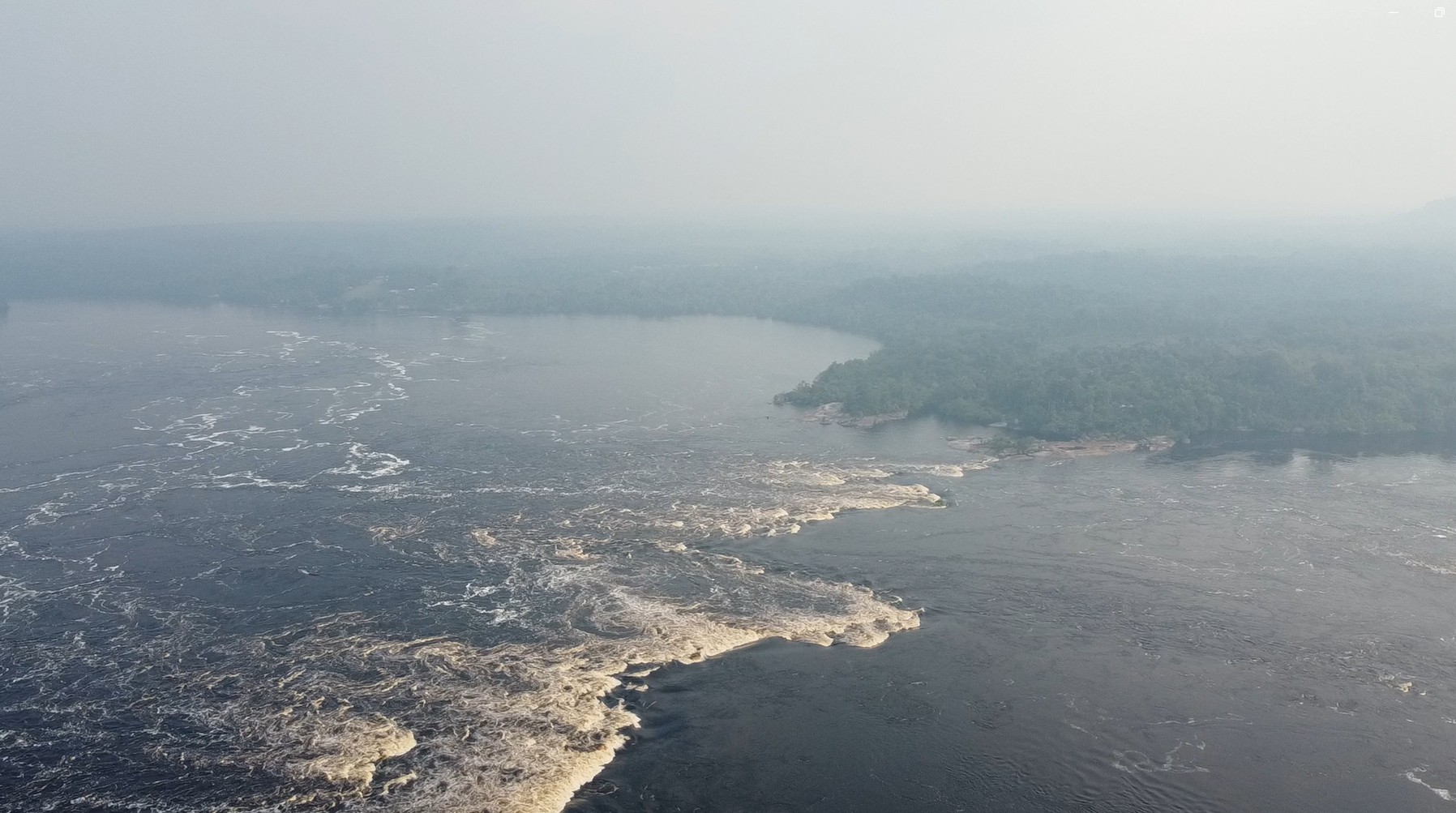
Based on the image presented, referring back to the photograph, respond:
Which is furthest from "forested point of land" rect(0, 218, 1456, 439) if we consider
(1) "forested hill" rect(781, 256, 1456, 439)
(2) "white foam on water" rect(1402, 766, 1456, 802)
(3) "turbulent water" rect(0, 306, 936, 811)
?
(2) "white foam on water" rect(1402, 766, 1456, 802)

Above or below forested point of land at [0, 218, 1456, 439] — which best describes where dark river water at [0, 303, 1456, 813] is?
below

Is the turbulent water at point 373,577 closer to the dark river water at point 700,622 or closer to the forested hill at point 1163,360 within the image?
the dark river water at point 700,622

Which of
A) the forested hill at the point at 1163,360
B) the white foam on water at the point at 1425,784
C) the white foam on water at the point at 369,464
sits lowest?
the white foam on water at the point at 1425,784

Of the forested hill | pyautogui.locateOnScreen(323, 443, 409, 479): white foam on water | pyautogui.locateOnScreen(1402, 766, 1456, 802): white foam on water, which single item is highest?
the forested hill

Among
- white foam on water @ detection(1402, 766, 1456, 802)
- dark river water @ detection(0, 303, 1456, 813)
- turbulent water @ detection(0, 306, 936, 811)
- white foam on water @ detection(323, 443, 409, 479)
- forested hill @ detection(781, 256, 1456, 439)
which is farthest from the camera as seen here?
forested hill @ detection(781, 256, 1456, 439)

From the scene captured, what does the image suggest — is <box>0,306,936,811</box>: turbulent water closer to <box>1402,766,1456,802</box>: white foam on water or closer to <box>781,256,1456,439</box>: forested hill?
<box>781,256,1456,439</box>: forested hill

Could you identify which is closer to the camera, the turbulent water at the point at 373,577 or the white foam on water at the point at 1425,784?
the white foam on water at the point at 1425,784

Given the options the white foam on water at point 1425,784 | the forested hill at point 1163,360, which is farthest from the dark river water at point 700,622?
the forested hill at point 1163,360

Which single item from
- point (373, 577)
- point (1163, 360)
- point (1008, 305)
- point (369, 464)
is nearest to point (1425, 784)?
point (373, 577)
